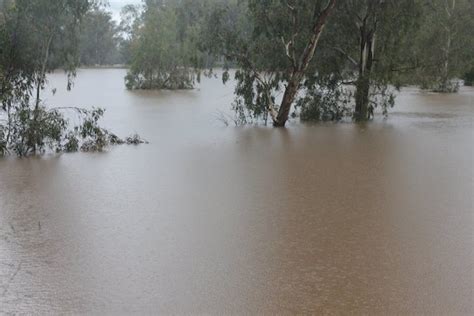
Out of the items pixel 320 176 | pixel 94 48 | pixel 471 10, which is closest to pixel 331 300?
pixel 320 176

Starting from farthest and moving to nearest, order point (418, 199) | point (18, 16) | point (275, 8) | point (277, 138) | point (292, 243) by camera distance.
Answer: point (275, 8)
point (277, 138)
point (18, 16)
point (418, 199)
point (292, 243)

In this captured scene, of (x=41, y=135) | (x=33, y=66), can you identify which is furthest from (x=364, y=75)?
(x=41, y=135)

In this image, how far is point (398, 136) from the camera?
1048 centimetres

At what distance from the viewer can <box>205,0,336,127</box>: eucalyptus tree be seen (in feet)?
37.7

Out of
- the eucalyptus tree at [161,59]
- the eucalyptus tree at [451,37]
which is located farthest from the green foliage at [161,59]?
the eucalyptus tree at [451,37]

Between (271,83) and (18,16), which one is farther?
(271,83)

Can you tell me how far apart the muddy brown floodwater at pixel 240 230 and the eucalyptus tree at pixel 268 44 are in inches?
122

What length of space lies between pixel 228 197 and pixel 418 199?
1.77 metres

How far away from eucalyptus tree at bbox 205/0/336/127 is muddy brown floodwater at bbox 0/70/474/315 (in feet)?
10.2

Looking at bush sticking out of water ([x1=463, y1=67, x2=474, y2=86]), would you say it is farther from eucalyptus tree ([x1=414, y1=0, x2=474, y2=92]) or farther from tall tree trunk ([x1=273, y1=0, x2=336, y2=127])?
tall tree trunk ([x1=273, y1=0, x2=336, y2=127])

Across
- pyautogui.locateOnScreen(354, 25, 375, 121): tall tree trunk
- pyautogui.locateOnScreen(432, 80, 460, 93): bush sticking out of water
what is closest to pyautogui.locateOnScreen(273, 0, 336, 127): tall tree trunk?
pyautogui.locateOnScreen(354, 25, 375, 121): tall tree trunk

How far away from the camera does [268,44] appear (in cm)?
1202

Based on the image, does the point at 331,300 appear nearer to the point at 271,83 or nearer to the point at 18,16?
the point at 18,16

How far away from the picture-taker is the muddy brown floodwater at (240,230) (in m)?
3.30
